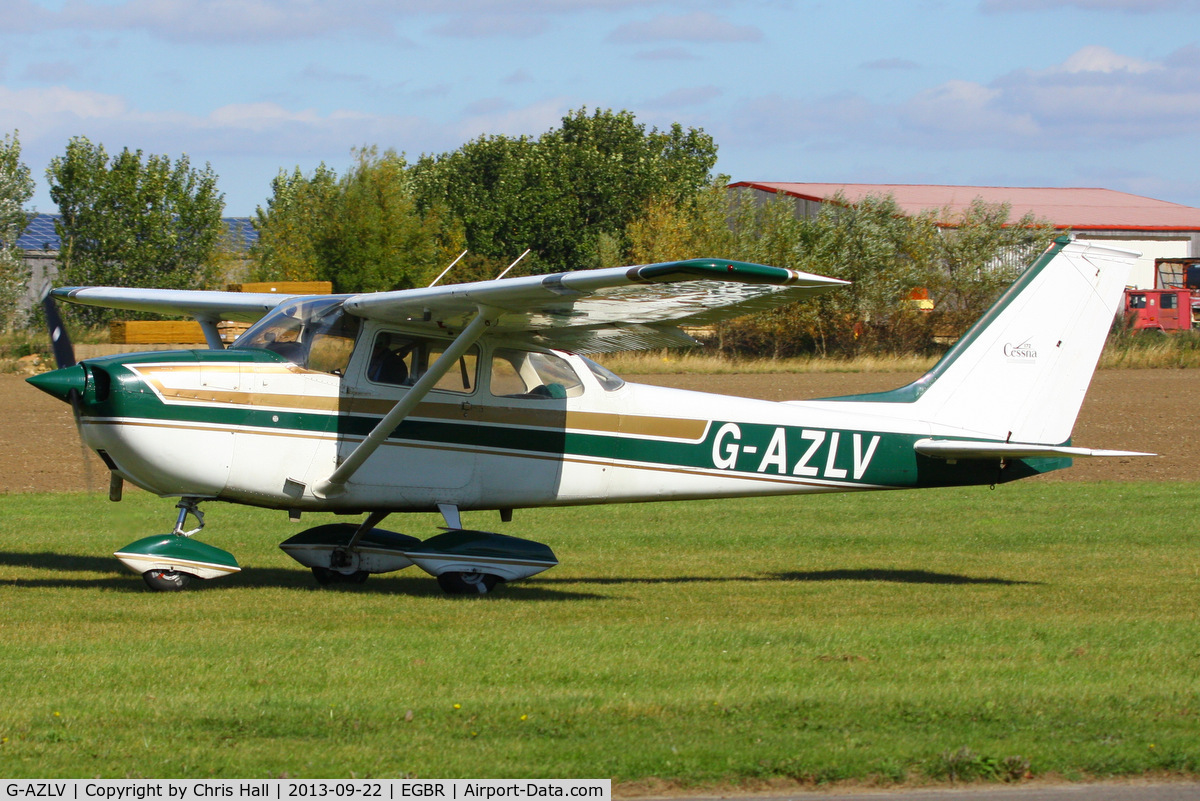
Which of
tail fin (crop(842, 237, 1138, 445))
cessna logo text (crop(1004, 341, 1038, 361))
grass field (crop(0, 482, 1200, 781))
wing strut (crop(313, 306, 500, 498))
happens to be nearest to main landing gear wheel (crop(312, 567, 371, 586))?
grass field (crop(0, 482, 1200, 781))

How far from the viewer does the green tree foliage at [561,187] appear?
65250 mm

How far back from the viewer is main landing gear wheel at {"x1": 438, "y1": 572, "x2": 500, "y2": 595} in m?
9.95

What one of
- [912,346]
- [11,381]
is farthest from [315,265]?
[912,346]

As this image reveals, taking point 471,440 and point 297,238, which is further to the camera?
point 297,238

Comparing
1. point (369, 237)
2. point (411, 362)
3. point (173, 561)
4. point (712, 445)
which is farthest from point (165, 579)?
point (369, 237)

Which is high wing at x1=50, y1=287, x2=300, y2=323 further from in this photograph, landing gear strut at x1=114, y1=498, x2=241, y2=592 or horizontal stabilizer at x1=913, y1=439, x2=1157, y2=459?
horizontal stabilizer at x1=913, y1=439, x2=1157, y2=459

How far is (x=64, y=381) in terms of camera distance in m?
9.02

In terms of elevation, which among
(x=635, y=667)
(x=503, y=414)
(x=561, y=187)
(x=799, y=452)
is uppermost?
(x=561, y=187)

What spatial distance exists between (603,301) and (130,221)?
49550 mm

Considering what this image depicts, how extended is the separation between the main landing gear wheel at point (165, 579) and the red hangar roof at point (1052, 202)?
5647 cm

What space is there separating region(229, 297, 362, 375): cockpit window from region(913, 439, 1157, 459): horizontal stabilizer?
16.8ft

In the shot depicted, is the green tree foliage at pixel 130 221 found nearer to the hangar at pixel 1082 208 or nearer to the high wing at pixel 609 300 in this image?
the hangar at pixel 1082 208

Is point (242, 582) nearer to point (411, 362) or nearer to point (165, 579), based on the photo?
point (165, 579)

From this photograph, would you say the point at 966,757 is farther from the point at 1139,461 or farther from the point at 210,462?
the point at 1139,461
